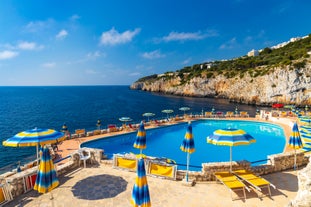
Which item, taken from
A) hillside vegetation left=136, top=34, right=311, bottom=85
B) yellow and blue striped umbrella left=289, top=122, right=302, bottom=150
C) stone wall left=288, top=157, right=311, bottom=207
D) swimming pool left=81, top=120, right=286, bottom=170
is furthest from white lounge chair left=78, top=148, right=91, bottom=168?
hillside vegetation left=136, top=34, right=311, bottom=85

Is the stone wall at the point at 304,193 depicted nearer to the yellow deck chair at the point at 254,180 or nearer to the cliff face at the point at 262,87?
the yellow deck chair at the point at 254,180

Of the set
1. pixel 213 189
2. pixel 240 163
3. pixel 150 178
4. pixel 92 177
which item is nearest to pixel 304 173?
pixel 213 189

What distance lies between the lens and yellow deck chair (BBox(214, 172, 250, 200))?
7873mm

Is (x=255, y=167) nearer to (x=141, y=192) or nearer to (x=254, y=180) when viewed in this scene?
(x=254, y=180)

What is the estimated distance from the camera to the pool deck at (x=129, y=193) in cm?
744

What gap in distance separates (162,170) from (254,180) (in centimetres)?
406

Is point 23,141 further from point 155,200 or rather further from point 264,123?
point 264,123

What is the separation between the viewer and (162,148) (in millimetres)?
19031

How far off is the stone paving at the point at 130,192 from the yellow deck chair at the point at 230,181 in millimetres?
365

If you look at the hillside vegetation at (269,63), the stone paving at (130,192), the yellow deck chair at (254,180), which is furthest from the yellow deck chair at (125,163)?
the hillside vegetation at (269,63)

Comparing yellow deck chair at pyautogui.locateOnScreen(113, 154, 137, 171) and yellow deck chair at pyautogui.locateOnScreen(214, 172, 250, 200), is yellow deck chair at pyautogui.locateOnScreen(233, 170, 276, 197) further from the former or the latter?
yellow deck chair at pyautogui.locateOnScreen(113, 154, 137, 171)

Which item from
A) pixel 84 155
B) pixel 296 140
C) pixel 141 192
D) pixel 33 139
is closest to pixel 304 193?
pixel 141 192

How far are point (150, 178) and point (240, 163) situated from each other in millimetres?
4445

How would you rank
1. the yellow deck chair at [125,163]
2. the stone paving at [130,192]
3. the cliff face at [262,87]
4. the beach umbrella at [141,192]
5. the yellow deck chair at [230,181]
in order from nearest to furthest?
the beach umbrella at [141,192] → the stone paving at [130,192] → the yellow deck chair at [230,181] → the yellow deck chair at [125,163] → the cliff face at [262,87]
